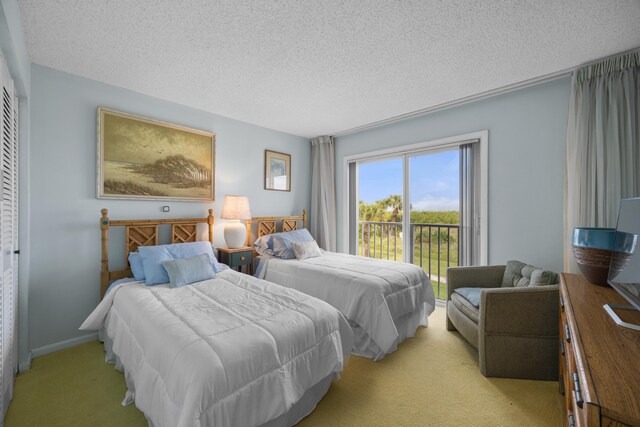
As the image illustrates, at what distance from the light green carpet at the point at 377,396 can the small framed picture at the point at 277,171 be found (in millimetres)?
2812

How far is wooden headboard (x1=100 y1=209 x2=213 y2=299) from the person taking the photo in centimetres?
268

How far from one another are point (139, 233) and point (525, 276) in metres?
3.88

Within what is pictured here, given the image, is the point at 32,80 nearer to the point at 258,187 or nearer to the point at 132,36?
the point at 132,36

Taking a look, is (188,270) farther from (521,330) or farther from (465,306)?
(521,330)

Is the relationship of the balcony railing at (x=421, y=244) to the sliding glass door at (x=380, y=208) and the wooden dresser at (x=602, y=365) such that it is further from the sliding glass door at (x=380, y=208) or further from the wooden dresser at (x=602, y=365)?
the wooden dresser at (x=602, y=365)

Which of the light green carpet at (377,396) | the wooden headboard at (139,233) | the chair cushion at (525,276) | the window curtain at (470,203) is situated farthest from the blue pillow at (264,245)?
the chair cushion at (525,276)

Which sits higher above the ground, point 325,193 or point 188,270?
point 325,193

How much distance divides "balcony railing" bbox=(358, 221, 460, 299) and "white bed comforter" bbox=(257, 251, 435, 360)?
959mm

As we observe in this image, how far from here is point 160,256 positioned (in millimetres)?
2594

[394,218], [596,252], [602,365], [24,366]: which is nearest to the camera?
[602,365]

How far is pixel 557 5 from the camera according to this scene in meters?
1.74

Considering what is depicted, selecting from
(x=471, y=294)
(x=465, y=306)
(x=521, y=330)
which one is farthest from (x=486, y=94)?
(x=521, y=330)

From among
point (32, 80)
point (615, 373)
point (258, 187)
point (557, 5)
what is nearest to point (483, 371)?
point (615, 373)

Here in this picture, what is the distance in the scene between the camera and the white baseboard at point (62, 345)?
244 centimetres
